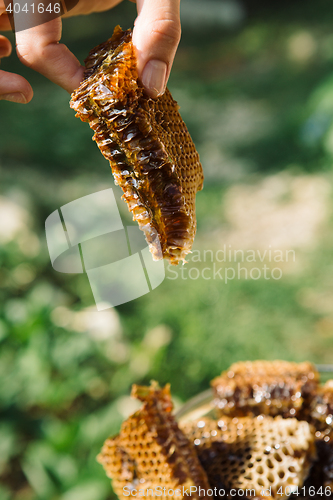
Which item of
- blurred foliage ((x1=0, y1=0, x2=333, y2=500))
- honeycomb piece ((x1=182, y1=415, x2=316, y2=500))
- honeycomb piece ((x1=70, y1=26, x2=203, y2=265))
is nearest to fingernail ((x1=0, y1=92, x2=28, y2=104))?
honeycomb piece ((x1=70, y1=26, x2=203, y2=265))

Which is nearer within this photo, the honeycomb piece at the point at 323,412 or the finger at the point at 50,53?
the finger at the point at 50,53

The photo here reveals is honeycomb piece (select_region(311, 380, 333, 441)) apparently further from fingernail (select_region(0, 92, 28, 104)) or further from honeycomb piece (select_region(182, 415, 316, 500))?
fingernail (select_region(0, 92, 28, 104))

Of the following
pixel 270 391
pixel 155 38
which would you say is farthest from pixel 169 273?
pixel 155 38

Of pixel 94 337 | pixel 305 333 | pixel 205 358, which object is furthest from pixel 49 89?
pixel 305 333

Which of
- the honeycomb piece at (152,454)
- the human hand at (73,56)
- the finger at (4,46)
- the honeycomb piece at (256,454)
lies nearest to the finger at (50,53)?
the human hand at (73,56)

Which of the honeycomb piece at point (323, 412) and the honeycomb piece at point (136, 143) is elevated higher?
the honeycomb piece at point (136, 143)

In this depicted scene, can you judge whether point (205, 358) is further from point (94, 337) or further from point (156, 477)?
point (156, 477)

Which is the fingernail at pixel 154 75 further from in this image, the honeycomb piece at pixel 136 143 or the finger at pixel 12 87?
the finger at pixel 12 87
